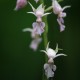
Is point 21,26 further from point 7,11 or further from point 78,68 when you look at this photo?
point 78,68

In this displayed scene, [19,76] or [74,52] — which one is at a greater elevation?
[74,52]

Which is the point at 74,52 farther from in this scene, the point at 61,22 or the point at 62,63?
the point at 61,22

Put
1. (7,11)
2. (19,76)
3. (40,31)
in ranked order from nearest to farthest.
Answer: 1. (40,31)
2. (19,76)
3. (7,11)

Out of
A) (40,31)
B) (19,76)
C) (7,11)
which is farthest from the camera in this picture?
(7,11)

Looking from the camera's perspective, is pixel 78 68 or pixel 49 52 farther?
pixel 78 68

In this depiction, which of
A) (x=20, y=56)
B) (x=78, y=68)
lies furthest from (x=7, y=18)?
(x=78, y=68)

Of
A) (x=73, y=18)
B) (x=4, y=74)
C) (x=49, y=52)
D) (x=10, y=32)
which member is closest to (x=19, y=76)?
(x=4, y=74)

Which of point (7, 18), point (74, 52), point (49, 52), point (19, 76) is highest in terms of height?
point (7, 18)
